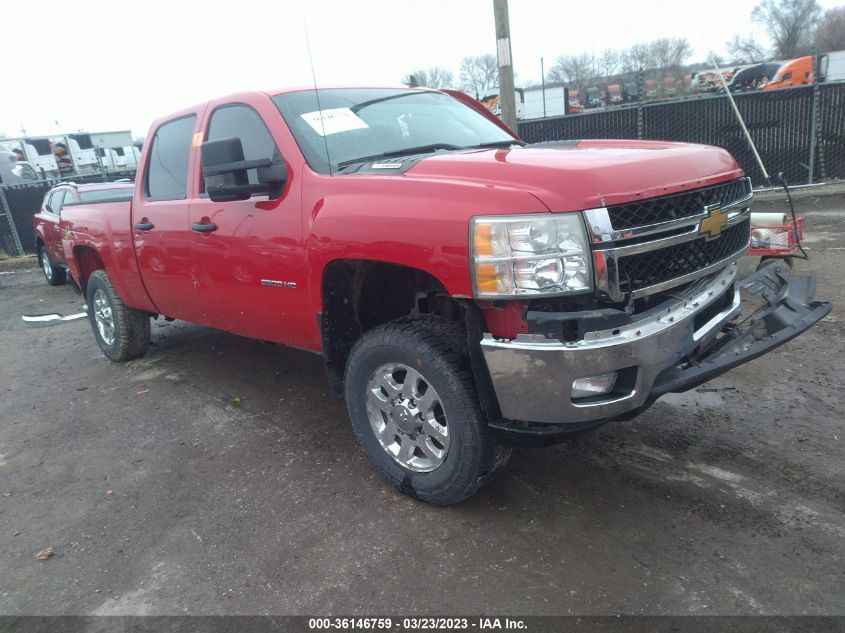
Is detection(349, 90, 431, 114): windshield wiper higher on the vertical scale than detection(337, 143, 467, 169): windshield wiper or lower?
higher

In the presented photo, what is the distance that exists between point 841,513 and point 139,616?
3024 mm

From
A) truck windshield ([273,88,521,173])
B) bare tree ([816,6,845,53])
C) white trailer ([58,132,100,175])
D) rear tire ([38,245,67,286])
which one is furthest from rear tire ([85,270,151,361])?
bare tree ([816,6,845,53])

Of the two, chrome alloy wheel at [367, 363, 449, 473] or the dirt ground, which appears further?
chrome alloy wheel at [367, 363, 449, 473]

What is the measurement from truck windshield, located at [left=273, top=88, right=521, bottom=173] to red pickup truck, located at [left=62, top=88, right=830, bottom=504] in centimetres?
2

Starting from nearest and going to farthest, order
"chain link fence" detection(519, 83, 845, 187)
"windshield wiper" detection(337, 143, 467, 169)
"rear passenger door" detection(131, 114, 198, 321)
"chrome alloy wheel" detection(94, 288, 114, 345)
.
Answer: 1. "windshield wiper" detection(337, 143, 467, 169)
2. "rear passenger door" detection(131, 114, 198, 321)
3. "chrome alloy wheel" detection(94, 288, 114, 345)
4. "chain link fence" detection(519, 83, 845, 187)

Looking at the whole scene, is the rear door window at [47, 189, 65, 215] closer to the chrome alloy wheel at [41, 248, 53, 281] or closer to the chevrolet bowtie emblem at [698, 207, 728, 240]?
the chrome alloy wheel at [41, 248, 53, 281]

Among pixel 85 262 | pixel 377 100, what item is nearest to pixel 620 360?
pixel 377 100

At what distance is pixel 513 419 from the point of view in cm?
265

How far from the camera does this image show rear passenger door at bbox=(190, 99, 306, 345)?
3424 millimetres

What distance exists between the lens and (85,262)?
6082mm

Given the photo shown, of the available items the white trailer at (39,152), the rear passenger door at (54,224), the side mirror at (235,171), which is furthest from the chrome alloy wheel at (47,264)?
the white trailer at (39,152)

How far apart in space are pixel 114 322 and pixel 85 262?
0.82 metres

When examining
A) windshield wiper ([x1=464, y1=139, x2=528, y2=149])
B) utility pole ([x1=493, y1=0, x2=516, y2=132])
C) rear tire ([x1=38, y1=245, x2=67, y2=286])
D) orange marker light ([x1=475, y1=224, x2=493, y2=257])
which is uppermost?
utility pole ([x1=493, y1=0, x2=516, y2=132])

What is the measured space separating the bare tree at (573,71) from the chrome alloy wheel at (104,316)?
5519cm
